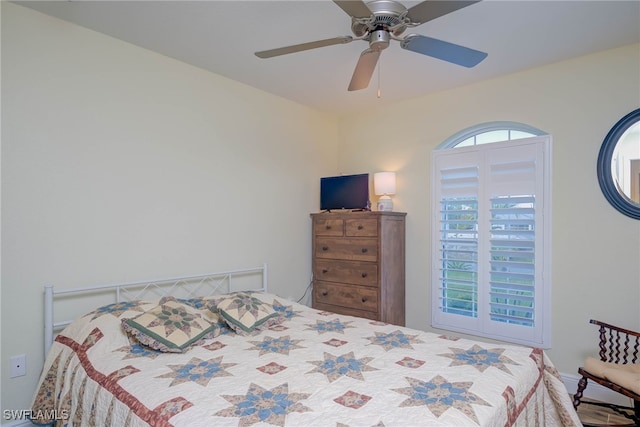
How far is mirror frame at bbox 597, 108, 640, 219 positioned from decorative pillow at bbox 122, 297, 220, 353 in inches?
118

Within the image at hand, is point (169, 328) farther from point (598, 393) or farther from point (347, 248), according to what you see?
point (598, 393)

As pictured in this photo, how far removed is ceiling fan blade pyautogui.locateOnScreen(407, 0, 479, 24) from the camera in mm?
1557

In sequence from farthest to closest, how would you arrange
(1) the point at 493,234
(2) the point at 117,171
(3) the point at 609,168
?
(1) the point at 493,234 < (3) the point at 609,168 < (2) the point at 117,171

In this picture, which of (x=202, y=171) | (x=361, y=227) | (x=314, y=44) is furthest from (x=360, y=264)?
(x=314, y=44)

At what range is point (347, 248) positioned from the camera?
3.69 meters

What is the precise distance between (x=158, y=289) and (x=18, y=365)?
2.97ft

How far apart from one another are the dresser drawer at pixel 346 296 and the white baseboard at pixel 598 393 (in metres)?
1.61

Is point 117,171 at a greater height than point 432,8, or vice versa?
point 432,8

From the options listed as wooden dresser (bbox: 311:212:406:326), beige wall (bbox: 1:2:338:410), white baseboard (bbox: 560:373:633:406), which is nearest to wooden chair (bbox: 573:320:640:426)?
white baseboard (bbox: 560:373:633:406)

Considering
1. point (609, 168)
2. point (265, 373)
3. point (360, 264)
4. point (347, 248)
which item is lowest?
point (265, 373)

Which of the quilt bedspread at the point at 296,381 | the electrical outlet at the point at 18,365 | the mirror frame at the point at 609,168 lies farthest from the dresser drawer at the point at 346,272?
the electrical outlet at the point at 18,365

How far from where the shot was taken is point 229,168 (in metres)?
3.32

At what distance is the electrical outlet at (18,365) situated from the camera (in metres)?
2.16

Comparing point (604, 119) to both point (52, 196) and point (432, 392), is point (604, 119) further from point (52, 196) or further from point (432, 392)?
point (52, 196)
